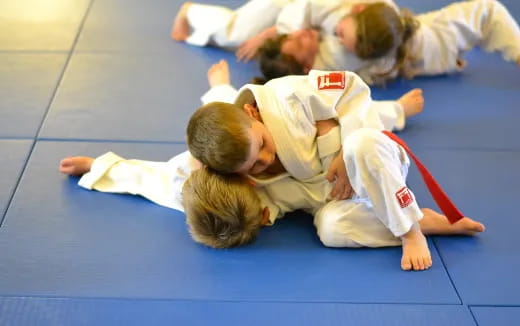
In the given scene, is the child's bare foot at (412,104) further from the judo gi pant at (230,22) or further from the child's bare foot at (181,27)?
the child's bare foot at (181,27)

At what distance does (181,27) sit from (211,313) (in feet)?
5.86

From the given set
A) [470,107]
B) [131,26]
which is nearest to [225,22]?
[131,26]

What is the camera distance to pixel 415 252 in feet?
6.63

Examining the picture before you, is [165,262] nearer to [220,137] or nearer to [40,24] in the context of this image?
[220,137]

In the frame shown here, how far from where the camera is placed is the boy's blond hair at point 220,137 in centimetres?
183

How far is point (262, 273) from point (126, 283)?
0.44 metres

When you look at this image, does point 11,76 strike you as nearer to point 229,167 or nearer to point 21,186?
point 21,186

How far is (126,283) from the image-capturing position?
195cm

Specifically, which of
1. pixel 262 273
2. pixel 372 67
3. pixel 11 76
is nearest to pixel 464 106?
pixel 372 67

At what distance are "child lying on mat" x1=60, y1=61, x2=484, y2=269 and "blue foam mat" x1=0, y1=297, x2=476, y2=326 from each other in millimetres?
209

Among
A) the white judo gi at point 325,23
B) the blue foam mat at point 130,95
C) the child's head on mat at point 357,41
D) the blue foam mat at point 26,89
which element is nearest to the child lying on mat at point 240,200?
the blue foam mat at point 130,95

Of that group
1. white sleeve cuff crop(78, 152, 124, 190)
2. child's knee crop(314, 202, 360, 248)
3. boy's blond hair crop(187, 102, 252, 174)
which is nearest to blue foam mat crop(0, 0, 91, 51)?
white sleeve cuff crop(78, 152, 124, 190)

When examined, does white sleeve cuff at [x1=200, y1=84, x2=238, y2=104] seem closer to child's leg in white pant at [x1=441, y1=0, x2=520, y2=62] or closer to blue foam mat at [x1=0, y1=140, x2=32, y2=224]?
blue foam mat at [x1=0, y1=140, x2=32, y2=224]

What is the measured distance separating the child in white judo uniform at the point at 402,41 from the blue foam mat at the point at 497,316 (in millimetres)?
1275
